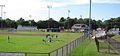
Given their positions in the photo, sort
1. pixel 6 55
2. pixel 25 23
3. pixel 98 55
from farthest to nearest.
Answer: pixel 25 23 < pixel 98 55 < pixel 6 55

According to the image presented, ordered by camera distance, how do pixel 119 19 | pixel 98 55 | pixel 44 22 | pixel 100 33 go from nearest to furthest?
1. pixel 98 55
2. pixel 100 33
3. pixel 119 19
4. pixel 44 22

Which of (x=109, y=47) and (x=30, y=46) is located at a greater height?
(x=109, y=47)

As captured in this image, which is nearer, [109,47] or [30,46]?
[109,47]

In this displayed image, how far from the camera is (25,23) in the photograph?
198 meters

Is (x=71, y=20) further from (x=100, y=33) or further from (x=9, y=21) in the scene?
(x=100, y=33)

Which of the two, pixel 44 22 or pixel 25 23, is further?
pixel 25 23

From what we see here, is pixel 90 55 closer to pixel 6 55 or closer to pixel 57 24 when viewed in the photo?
pixel 6 55

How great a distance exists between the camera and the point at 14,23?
191m

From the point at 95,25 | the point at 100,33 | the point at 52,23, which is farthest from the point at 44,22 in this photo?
the point at 100,33

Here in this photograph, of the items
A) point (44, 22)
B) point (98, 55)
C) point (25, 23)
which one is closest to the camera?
point (98, 55)

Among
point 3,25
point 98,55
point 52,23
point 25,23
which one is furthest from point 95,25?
point 98,55

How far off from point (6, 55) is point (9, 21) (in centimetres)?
17670

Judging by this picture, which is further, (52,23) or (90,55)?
(52,23)

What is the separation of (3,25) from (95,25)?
197ft
